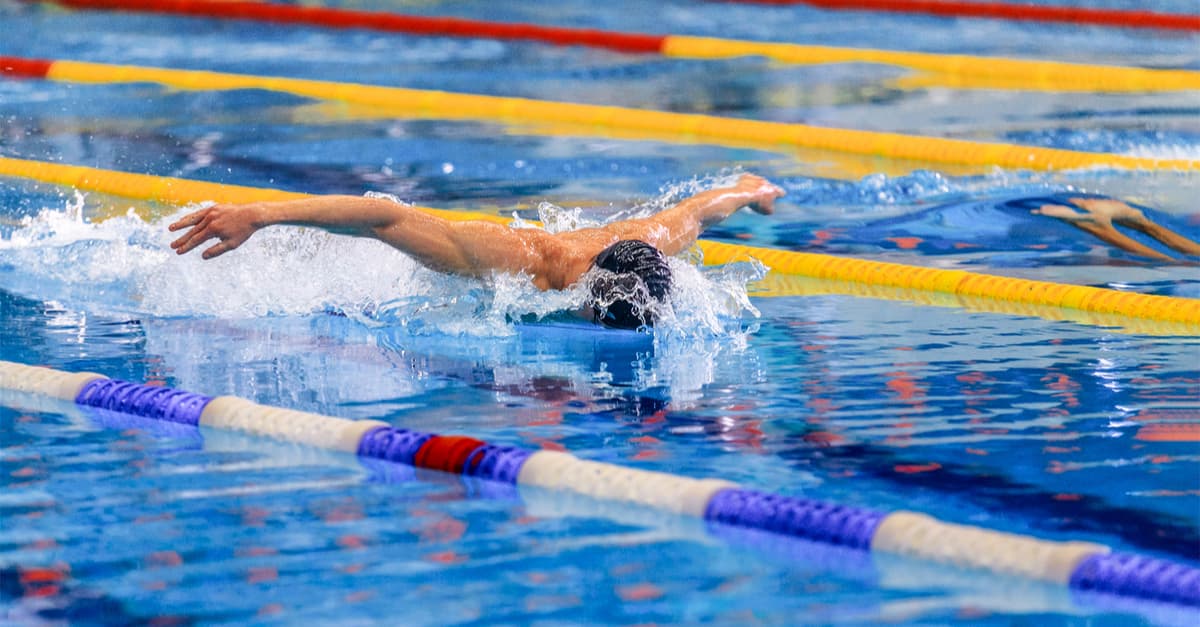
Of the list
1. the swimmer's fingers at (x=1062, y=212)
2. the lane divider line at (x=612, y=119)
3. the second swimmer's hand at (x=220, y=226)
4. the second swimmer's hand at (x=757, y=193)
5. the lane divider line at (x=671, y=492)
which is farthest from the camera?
the lane divider line at (x=612, y=119)

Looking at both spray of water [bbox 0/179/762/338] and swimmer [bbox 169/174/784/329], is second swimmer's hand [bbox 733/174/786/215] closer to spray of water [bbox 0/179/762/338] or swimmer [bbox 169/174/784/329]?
spray of water [bbox 0/179/762/338]

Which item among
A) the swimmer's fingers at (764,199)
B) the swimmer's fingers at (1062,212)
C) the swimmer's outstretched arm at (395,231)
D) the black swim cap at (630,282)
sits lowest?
the black swim cap at (630,282)

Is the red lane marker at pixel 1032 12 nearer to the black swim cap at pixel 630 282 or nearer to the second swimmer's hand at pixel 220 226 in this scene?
the black swim cap at pixel 630 282

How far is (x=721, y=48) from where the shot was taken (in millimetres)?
10766

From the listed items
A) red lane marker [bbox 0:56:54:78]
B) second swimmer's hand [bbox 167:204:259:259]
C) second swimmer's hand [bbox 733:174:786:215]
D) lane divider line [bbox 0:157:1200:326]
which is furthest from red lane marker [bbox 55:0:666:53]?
second swimmer's hand [bbox 167:204:259:259]

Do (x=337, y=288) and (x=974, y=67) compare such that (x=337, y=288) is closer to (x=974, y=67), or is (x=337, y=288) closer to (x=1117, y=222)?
(x=1117, y=222)

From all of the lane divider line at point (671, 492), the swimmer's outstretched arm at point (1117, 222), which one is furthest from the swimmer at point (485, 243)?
the swimmer's outstretched arm at point (1117, 222)

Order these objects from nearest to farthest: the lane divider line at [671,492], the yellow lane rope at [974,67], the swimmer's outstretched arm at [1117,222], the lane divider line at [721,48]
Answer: the lane divider line at [671,492], the swimmer's outstretched arm at [1117,222], the yellow lane rope at [974,67], the lane divider line at [721,48]

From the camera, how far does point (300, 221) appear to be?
14.0ft

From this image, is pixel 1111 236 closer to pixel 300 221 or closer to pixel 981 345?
pixel 981 345

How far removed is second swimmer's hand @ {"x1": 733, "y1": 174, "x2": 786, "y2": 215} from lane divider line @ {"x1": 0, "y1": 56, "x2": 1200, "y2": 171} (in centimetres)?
207

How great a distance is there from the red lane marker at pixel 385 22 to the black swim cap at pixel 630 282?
20.9 feet

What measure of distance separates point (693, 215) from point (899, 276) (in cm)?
66

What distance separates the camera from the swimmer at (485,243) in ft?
13.6
